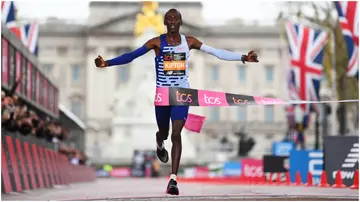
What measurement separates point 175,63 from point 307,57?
85.2ft

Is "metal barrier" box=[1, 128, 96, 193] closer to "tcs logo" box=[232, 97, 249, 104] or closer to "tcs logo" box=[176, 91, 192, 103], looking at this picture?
"tcs logo" box=[176, 91, 192, 103]

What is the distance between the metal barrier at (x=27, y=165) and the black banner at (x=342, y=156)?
607cm

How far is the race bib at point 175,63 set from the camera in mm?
11102

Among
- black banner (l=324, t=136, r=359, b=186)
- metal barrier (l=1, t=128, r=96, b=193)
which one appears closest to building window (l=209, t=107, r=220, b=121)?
metal barrier (l=1, t=128, r=96, b=193)

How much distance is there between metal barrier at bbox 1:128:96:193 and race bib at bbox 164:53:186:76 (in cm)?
597

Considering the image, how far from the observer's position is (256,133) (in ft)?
442

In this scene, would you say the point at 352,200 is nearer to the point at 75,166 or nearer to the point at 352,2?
the point at 352,2

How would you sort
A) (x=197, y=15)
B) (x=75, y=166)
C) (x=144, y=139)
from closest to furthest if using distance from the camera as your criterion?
1. (x=75, y=166)
2. (x=144, y=139)
3. (x=197, y=15)

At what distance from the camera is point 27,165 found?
65.4 ft

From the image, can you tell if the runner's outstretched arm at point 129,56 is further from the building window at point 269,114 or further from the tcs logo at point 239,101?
the building window at point 269,114

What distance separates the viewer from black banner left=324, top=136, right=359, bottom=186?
22250mm

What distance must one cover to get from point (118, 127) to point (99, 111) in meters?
63.0

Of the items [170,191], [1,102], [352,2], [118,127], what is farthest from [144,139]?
[170,191]

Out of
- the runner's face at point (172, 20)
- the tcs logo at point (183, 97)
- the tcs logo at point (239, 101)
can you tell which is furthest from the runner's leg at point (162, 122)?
the runner's face at point (172, 20)
